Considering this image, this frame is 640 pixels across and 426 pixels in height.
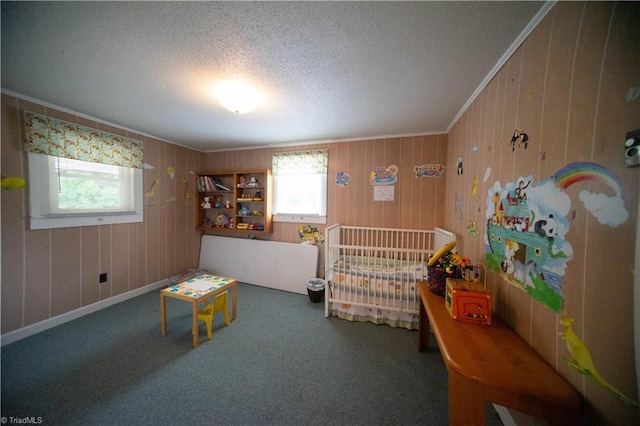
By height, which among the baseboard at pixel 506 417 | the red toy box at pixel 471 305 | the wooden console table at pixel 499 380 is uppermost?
the red toy box at pixel 471 305

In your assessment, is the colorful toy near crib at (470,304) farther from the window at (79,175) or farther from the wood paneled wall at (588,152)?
the window at (79,175)

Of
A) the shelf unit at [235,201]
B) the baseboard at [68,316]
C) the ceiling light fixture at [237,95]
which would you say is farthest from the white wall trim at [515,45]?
the baseboard at [68,316]

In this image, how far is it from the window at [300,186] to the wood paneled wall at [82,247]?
63.2 inches

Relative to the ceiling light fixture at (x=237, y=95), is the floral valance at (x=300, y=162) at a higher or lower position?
lower

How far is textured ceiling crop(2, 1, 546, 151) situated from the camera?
3.17 ft

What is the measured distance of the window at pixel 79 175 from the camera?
1.92 m

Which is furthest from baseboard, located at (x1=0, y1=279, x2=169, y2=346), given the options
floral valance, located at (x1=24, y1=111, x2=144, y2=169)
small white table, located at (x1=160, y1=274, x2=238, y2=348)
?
floral valance, located at (x1=24, y1=111, x2=144, y2=169)

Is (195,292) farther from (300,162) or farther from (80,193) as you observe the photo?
(300,162)

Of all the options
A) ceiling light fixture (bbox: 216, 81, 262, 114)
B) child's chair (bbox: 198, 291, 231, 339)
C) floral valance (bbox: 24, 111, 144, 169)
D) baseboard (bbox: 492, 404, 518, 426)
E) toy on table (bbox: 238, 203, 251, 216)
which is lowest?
baseboard (bbox: 492, 404, 518, 426)

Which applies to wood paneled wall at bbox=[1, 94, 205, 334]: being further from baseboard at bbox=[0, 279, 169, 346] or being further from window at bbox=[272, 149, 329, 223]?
window at bbox=[272, 149, 329, 223]

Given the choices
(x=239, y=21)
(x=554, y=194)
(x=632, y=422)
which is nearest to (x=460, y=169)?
(x=554, y=194)

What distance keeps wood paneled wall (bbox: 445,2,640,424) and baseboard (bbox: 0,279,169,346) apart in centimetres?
390

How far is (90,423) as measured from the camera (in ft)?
3.81

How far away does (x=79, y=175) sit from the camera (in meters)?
2.19
